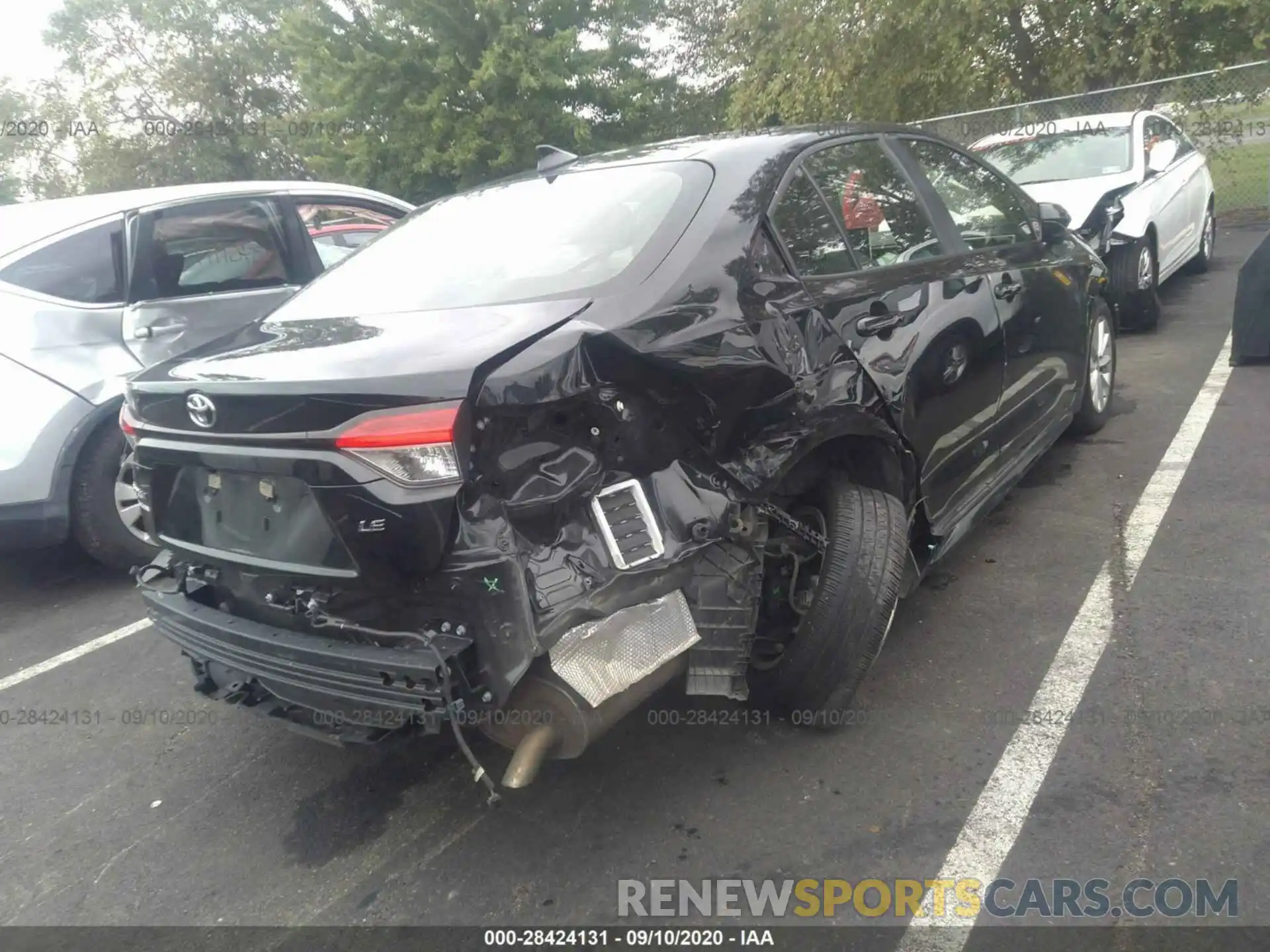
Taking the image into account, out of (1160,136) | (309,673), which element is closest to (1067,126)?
(1160,136)

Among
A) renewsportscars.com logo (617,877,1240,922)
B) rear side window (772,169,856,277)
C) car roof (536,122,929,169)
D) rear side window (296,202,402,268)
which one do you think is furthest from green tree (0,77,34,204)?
renewsportscars.com logo (617,877,1240,922)

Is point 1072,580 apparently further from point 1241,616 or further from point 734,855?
point 734,855

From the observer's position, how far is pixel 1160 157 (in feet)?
25.1

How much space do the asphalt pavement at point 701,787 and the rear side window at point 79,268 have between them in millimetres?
1689

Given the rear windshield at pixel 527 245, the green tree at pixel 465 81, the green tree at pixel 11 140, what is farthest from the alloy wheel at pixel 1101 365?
the green tree at pixel 11 140

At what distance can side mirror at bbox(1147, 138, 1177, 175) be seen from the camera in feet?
24.8

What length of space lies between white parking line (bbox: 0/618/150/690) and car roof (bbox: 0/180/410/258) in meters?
1.79

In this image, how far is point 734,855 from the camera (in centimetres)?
245

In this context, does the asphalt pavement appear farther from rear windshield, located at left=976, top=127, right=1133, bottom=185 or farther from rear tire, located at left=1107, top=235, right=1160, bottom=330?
rear windshield, located at left=976, top=127, right=1133, bottom=185

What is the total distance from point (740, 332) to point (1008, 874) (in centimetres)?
148

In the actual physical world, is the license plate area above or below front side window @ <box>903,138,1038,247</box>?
below

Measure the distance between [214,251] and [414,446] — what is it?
3.61 metres

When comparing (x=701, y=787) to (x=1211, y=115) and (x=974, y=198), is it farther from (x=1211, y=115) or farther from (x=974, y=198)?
(x=1211, y=115)

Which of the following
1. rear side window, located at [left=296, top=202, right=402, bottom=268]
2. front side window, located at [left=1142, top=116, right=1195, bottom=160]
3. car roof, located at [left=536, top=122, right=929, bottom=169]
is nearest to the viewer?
car roof, located at [left=536, top=122, right=929, bottom=169]
